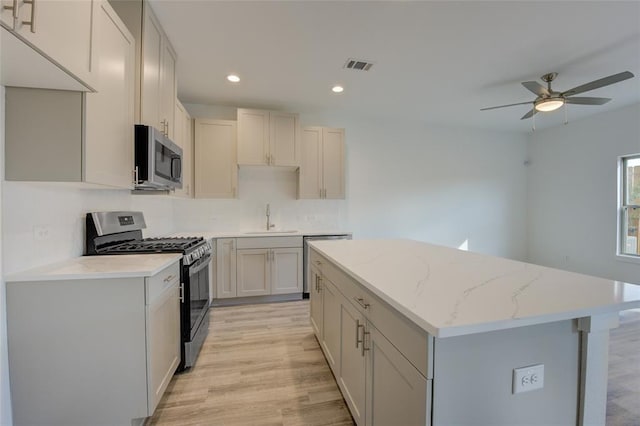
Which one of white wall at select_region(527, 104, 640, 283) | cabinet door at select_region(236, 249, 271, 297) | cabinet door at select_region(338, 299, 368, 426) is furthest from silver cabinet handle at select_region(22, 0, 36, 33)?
white wall at select_region(527, 104, 640, 283)

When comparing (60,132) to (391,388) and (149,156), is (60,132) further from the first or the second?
(391,388)

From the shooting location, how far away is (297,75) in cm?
301

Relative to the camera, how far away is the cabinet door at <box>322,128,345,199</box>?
3.95 meters

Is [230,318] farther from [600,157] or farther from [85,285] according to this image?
[600,157]

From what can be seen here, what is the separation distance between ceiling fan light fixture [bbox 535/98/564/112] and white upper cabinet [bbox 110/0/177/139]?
366 cm

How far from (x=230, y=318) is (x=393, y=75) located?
129 inches

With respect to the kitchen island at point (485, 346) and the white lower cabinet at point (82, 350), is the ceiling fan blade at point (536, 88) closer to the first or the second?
the kitchen island at point (485, 346)

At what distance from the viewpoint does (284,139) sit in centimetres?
372

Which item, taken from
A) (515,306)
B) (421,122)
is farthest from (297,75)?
(515,306)

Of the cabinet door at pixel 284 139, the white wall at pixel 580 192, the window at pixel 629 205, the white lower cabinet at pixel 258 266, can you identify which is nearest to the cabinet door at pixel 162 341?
the white lower cabinet at pixel 258 266

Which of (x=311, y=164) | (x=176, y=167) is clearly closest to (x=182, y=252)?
(x=176, y=167)

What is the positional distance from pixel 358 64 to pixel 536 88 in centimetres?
173

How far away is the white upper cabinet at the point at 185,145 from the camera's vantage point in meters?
3.01

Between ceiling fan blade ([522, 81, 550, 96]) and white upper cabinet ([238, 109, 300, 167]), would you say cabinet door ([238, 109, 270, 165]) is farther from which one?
ceiling fan blade ([522, 81, 550, 96])
